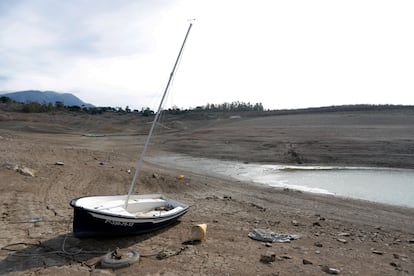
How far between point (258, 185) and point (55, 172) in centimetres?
899

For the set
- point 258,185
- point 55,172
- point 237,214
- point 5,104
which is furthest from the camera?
point 5,104

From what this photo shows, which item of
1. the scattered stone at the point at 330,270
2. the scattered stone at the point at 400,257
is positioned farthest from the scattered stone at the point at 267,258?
the scattered stone at the point at 400,257

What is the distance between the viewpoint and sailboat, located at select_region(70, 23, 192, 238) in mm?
8211

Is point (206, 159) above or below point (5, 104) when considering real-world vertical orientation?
below

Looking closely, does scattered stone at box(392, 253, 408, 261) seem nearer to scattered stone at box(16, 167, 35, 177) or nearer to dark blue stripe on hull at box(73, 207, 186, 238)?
dark blue stripe on hull at box(73, 207, 186, 238)

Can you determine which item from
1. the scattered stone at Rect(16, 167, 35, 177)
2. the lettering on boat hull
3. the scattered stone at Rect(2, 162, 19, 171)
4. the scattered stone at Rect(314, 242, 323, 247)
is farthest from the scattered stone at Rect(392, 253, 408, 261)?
the scattered stone at Rect(2, 162, 19, 171)

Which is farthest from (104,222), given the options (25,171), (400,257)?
(25,171)

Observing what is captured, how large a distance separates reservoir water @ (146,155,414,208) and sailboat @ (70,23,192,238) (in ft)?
29.2

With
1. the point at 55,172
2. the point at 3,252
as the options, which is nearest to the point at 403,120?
the point at 55,172

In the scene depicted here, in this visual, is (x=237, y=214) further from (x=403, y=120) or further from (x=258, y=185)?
(x=403, y=120)

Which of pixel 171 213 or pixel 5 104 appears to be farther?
pixel 5 104

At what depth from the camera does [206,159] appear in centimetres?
2750

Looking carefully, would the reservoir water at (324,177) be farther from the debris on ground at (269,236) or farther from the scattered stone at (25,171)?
the scattered stone at (25,171)

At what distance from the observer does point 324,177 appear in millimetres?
20781
